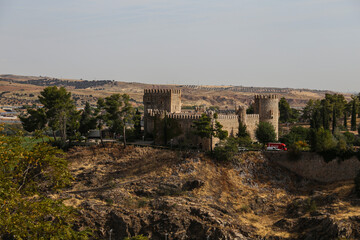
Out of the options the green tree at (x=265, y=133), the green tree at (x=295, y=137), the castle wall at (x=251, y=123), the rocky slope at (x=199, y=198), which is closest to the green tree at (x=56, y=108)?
the rocky slope at (x=199, y=198)

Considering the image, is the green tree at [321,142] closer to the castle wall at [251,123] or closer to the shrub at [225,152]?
the shrub at [225,152]

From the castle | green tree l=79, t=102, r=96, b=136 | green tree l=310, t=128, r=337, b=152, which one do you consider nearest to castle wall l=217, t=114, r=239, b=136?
the castle

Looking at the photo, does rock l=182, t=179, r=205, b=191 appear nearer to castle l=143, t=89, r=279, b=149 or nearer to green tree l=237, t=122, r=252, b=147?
castle l=143, t=89, r=279, b=149

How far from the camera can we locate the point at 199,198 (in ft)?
159

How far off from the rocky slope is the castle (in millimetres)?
3173

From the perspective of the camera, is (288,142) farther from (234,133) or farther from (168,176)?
(168,176)

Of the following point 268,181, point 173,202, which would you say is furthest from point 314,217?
point 173,202

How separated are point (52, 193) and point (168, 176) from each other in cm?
1254

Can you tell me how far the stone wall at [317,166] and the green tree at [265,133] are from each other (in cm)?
515

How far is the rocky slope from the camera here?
43.5 metres

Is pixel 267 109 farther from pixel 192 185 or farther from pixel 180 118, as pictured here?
pixel 192 185

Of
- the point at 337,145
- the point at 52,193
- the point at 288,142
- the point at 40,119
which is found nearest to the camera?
the point at 52,193

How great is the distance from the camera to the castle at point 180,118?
192 feet

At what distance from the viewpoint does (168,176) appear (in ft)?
170
